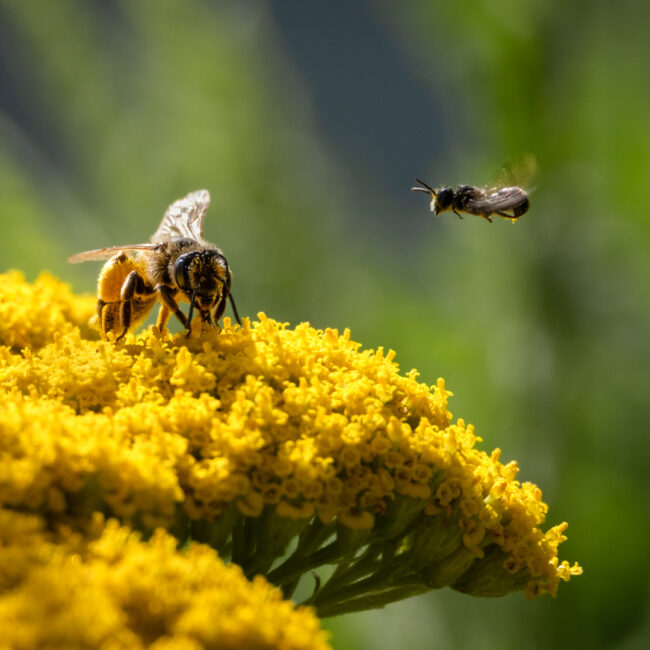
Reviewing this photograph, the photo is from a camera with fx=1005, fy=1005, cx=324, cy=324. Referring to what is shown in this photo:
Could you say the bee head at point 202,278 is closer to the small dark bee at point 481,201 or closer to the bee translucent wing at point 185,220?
the bee translucent wing at point 185,220

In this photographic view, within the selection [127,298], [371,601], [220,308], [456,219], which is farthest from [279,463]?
[456,219]

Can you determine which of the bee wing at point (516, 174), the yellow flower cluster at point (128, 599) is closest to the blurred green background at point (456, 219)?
the bee wing at point (516, 174)

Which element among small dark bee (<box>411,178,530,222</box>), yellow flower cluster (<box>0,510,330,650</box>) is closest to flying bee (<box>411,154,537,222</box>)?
small dark bee (<box>411,178,530,222</box>)

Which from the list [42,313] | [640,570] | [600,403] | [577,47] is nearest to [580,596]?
[640,570]

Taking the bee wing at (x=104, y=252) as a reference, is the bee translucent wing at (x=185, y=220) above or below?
above

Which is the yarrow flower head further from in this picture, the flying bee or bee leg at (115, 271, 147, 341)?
the flying bee

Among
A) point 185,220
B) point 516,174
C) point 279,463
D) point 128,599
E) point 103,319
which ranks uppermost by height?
point 516,174

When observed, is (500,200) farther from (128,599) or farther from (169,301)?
(128,599)
